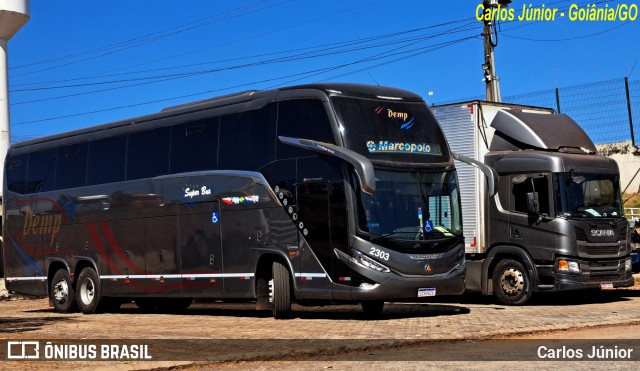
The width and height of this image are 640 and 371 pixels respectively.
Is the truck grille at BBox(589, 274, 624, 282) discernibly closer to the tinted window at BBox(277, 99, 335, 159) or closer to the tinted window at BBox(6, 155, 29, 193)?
the tinted window at BBox(277, 99, 335, 159)

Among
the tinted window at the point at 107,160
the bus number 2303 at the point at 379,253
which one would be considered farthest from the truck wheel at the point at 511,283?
the tinted window at the point at 107,160

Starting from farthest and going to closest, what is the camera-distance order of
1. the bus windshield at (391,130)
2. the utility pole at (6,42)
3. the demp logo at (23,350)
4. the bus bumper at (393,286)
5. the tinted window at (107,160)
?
1. the utility pole at (6,42)
2. the tinted window at (107,160)
3. the bus windshield at (391,130)
4. the bus bumper at (393,286)
5. the demp logo at (23,350)

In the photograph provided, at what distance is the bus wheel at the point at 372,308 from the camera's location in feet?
58.7

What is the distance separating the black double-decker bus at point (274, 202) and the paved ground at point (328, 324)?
75 centimetres

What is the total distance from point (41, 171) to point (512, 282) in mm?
11338

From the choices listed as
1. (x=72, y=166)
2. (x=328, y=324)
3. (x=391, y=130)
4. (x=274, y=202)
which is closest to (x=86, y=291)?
(x=72, y=166)

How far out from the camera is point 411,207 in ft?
56.1

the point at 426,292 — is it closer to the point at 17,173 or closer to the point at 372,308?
the point at 372,308

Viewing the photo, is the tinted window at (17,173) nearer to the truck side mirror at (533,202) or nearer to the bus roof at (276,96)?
the bus roof at (276,96)

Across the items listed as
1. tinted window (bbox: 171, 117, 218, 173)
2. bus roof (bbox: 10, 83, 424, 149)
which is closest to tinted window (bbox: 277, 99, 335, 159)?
bus roof (bbox: 10, 83, 424, 149)

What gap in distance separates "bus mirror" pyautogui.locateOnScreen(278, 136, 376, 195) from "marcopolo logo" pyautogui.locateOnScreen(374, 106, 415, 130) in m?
1.38

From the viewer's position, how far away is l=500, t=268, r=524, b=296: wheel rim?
20547 mm

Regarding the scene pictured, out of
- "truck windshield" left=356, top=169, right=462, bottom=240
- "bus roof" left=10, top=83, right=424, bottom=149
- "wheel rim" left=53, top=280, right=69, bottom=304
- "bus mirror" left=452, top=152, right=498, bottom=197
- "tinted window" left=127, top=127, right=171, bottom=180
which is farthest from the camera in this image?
"wheel rim" left=53, top=280, right=69, bottom=304

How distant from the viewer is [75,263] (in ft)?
74.3
